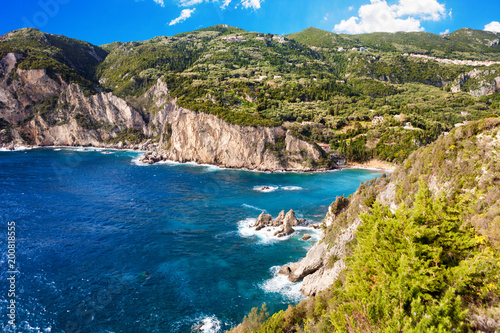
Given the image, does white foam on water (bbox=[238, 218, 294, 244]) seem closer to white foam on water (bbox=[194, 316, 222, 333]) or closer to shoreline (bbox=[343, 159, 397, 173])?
white foam on water (bbox=[194, 316, 222, 333])

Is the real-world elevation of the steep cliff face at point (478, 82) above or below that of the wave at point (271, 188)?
above

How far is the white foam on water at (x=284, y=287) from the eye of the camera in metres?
21.9

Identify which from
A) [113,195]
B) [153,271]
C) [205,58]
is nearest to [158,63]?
[205,58]

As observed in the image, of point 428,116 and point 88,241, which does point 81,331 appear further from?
point 428,116

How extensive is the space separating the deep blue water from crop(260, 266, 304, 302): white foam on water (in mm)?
93

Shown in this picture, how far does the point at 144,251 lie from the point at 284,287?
17.2 m

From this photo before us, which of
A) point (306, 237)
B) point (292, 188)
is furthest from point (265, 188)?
point (306, 237)

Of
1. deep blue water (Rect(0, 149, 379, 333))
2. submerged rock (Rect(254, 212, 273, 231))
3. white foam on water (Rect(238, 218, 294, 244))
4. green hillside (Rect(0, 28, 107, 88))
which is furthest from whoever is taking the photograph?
green hillside (Rect(0, 28, 107, 88))

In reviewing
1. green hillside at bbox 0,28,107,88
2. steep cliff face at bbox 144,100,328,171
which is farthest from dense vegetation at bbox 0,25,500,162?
steep cliff face at bbox 144,100,328,171

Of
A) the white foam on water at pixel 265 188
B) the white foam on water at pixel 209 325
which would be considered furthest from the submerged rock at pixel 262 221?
the white foam on water at pixel 265 188

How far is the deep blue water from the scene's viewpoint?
20.3m

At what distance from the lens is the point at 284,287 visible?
2327 cm

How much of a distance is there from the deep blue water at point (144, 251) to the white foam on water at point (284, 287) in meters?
0.09

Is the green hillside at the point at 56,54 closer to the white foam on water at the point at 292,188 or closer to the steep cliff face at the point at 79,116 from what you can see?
the steep cliff face at the point at 79,116
